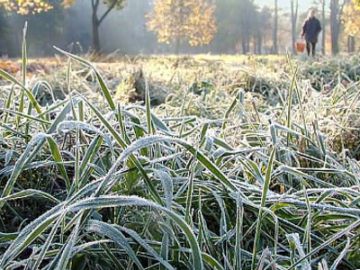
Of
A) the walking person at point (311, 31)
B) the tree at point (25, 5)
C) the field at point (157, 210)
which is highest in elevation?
the tree at point (25, 5)

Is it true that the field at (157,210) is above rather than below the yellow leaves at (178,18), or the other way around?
below

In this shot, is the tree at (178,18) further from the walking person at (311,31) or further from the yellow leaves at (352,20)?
the walking person at (311,31)

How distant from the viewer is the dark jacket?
10758 millimetres

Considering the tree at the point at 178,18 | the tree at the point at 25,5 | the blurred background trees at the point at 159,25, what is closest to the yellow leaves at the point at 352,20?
the blurred background trees at the point at 159,25

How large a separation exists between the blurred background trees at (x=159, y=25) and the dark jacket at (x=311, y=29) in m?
8.38

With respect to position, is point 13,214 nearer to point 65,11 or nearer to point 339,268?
point 339,268

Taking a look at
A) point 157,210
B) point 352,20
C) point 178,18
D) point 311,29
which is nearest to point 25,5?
point 311,29

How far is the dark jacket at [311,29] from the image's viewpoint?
10758mm

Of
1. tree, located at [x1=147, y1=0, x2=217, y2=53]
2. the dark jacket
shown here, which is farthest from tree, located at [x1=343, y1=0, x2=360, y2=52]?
the dark jacket

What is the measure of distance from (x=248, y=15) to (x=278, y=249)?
38309mm

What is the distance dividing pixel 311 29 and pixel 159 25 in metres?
22.6

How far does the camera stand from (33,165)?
0.71 metres

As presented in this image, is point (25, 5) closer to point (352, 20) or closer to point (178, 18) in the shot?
point (178, 18)

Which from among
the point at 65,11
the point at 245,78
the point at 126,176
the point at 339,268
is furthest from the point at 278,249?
the point at 65,11
